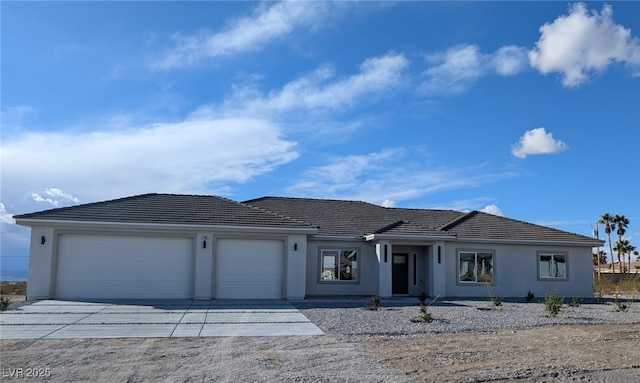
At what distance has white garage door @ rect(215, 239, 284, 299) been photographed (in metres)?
19.4

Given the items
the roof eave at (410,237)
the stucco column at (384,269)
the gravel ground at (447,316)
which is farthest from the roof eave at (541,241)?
the stucco column at (384,269)

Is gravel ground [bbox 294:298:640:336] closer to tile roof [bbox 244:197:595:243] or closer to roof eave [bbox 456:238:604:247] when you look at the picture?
roof eave [bbox 456:238:604:247]

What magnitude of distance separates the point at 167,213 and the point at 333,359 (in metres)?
12.3

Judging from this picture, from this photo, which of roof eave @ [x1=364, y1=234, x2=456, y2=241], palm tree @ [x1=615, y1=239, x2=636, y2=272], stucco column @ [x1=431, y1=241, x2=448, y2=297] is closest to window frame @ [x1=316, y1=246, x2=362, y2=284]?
roof eave @ [x1=364, y1=234, x2=456, y2=241]

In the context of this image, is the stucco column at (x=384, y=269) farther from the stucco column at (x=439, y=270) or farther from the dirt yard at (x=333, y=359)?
the dirt yard at (x=333, y=359)

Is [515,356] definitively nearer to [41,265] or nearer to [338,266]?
[338,266]

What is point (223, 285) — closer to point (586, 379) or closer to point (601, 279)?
point (586, 379)

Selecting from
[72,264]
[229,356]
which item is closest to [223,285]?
[72,264]

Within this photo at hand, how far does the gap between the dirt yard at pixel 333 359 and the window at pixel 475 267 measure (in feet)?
35.5

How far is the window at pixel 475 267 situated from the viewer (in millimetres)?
22594

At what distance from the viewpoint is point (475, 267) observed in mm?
22781

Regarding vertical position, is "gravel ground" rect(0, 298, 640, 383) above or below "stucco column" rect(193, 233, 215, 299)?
below

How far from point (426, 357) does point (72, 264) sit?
1393cm

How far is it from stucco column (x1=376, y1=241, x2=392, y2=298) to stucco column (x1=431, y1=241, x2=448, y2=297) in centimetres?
190
